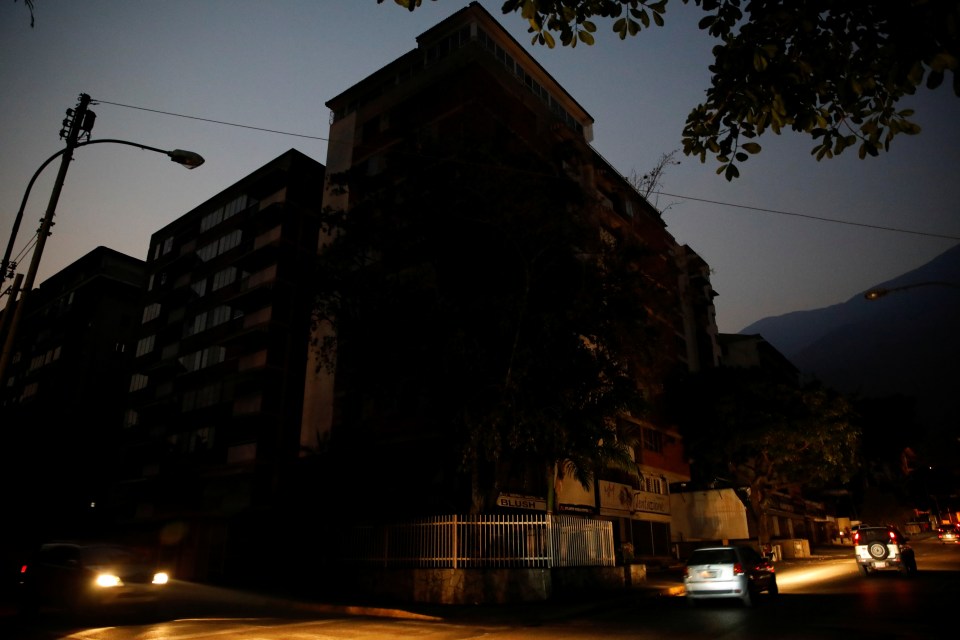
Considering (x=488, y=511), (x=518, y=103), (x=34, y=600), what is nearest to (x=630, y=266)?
(x=488, y=511)

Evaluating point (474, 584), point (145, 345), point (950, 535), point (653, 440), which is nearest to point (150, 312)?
point (145, 345)

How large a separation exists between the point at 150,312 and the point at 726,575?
50235 millimetres

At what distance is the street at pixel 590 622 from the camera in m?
10.3

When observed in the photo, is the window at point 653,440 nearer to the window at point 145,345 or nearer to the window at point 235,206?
the window at point 235,206

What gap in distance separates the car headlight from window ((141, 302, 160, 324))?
138 feet

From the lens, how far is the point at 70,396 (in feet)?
187

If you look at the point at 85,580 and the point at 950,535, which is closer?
the point at 85,580

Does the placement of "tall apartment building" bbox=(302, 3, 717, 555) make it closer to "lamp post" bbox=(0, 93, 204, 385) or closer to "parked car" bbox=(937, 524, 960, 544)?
"lamp post" bbox=(0, 93, 204, 385)

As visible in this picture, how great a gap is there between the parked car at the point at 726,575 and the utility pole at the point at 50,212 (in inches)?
579

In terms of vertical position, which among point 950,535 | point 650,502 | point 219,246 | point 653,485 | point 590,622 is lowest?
point 590,622

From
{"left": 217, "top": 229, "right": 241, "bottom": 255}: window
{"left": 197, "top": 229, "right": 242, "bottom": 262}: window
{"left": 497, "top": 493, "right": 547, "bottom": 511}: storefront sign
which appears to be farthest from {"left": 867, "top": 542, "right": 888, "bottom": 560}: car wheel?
{"left": 217, "top": 229, "right": 241, "bottom": 255}: window

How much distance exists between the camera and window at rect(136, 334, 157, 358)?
50.1 meters

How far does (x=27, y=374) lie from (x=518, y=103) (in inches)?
2243

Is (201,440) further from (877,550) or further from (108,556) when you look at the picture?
(877,550)
